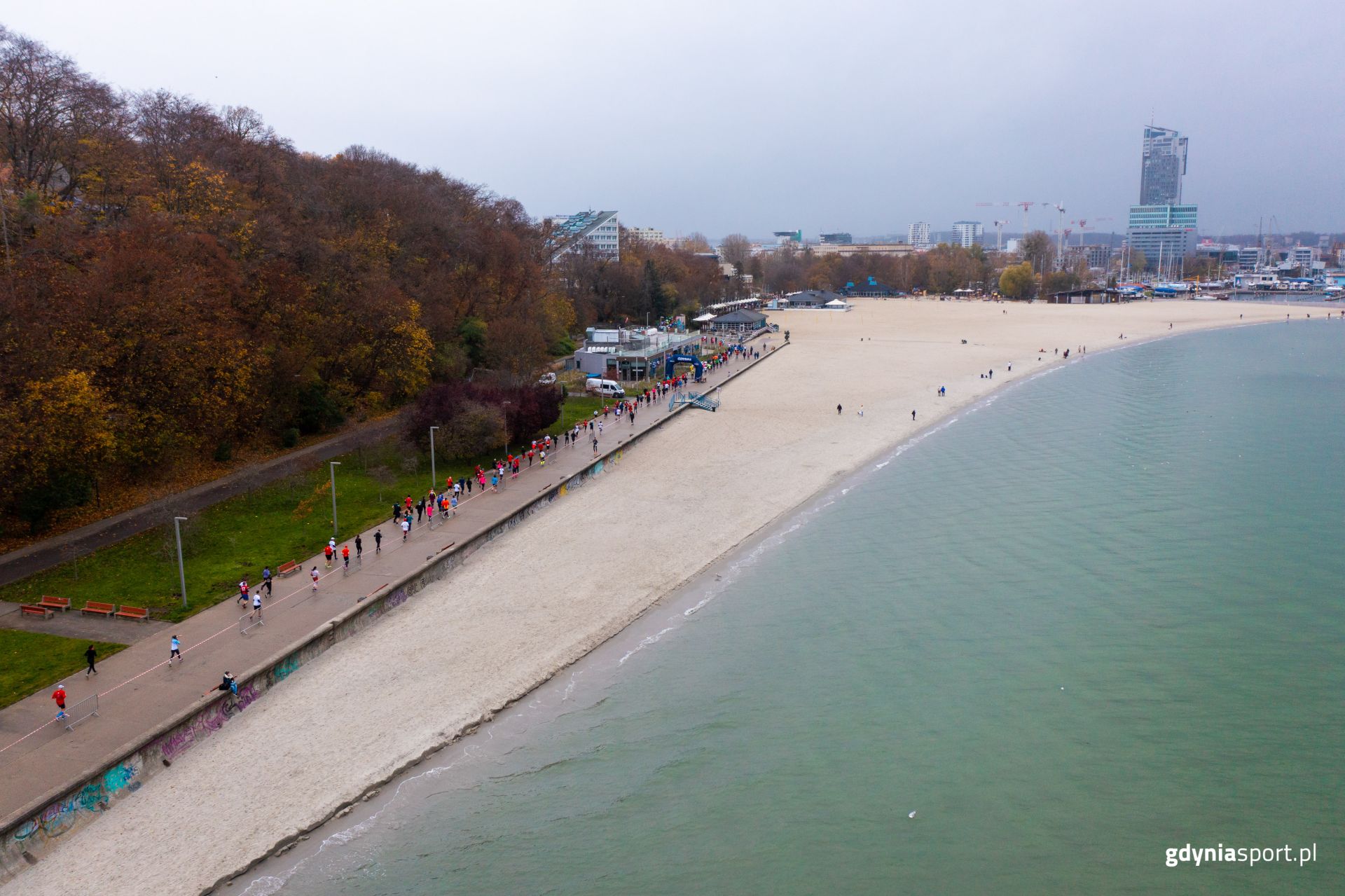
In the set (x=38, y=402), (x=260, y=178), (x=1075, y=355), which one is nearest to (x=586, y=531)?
(x=38, y=402)

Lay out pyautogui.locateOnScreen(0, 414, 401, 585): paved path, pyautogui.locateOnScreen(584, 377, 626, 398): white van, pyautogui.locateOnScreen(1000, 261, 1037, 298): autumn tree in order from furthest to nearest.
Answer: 1. pyautogui.locateOnScreen(1000, 261, 1037, 298): autumn tree
2. pyautogui.locateOnScreen(584, 377, 626, 398): white van
3. pyautogui.locateOnScreen(0, 414, 401, 585): paved path

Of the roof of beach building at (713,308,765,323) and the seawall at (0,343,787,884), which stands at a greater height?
the roof of beach building at (713,308,765,323)

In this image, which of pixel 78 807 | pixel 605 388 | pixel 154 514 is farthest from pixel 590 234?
pixel 78 807

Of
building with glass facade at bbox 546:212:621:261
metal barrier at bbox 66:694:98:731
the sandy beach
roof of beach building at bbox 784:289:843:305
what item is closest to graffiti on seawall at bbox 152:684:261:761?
the sandy beach

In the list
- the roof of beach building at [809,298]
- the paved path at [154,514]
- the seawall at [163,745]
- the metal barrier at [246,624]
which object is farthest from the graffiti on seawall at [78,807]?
the roof of beach building at [809,298]

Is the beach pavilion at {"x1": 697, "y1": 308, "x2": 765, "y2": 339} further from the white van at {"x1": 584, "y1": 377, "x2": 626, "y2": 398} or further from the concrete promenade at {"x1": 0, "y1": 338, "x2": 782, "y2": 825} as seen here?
the concrete promenade at {"x1": 0, "y1": 338, "x2": 782, "y2": 825}

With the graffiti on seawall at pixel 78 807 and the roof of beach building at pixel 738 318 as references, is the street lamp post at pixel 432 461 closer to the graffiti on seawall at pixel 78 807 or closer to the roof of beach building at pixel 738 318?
the graffiti on seawall at pixel 78 807
